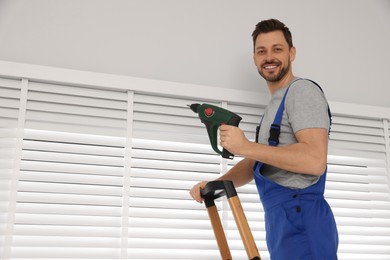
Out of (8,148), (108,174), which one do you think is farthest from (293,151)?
(8,148)

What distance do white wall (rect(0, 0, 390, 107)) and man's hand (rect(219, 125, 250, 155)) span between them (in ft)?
2.34

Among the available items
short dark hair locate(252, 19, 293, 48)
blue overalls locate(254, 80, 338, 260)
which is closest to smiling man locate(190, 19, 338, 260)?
blue overalls locate(254, 80, 338, 260)

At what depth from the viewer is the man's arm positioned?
1.81m

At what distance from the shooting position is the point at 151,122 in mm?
2445

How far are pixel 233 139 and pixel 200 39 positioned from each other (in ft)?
2.99

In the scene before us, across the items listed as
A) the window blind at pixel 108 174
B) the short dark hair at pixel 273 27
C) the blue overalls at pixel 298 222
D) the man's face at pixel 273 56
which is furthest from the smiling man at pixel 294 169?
the window blind at pixel 108 174

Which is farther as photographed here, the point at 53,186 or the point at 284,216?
the point at 53,186

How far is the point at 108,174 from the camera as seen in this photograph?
2.31 meters

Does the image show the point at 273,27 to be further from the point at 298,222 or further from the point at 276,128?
the point at 298,222

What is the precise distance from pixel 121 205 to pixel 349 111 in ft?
4.34

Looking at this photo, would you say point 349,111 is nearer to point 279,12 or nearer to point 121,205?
point 279,12

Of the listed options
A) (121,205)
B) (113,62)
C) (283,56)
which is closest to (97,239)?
(121,205)

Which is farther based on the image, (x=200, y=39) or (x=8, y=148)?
(x=200, y=39)

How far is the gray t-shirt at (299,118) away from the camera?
1888mm
